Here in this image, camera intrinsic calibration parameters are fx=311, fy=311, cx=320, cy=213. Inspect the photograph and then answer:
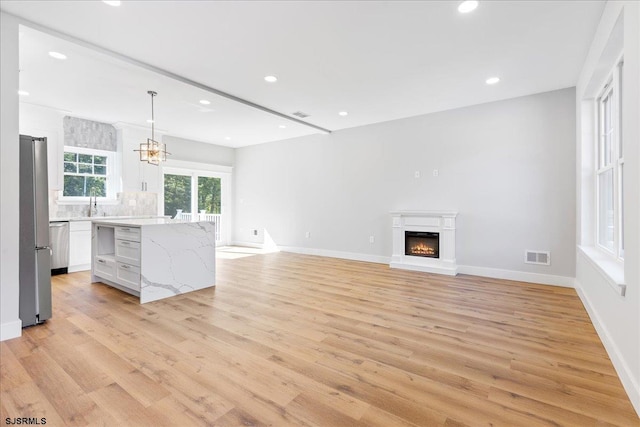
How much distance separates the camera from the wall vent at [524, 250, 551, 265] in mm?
4477

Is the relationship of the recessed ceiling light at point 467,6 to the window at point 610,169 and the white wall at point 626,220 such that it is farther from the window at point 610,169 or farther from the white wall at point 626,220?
the window at point 610,169

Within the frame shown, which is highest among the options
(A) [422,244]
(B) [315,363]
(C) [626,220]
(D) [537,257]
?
(C) [626,220]

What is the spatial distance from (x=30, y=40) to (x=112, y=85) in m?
1.19

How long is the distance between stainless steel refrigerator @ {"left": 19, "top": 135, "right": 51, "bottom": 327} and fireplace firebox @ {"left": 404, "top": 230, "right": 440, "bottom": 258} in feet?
16.2

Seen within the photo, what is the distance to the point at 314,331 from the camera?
9.11ft

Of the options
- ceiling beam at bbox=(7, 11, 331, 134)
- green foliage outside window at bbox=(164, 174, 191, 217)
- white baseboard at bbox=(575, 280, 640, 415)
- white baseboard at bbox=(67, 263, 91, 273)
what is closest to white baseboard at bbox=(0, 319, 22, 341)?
ceiling beam at bbox=(7, 11, 331, 134)

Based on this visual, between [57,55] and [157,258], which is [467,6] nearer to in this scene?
[157,258]

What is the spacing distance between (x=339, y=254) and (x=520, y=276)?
3309 millimetres

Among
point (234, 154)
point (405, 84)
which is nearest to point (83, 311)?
point (405, 84)

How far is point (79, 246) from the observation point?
5.32 meters

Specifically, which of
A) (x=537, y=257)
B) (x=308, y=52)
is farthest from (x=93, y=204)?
(x=537, y=257)

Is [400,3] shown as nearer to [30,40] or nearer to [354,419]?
[354,419]

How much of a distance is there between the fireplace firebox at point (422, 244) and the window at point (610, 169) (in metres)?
2.17

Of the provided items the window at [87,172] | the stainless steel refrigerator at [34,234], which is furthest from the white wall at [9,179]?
the window at [87,172]
